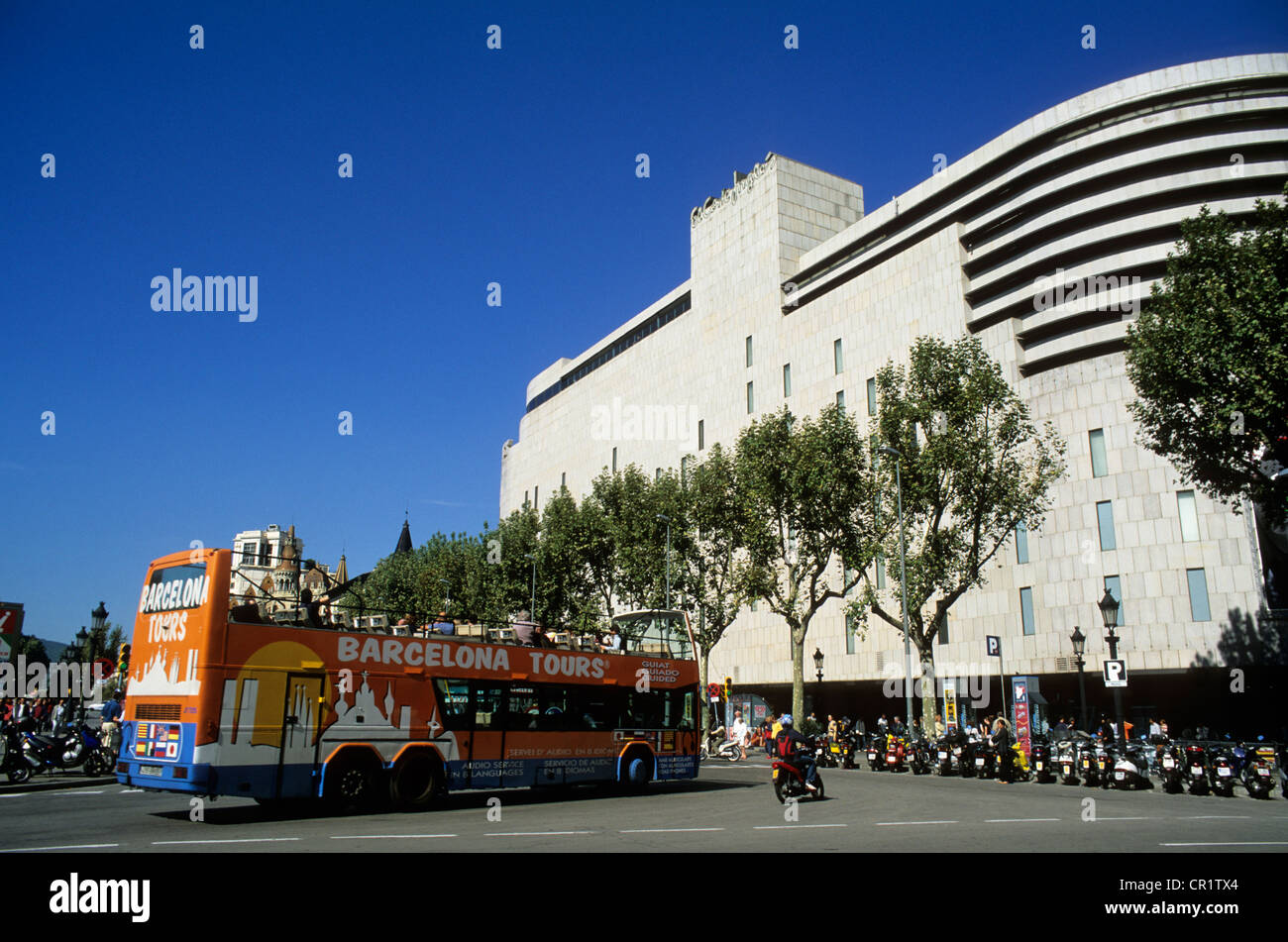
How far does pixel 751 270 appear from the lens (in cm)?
6419

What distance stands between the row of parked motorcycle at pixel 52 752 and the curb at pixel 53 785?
1.43ft

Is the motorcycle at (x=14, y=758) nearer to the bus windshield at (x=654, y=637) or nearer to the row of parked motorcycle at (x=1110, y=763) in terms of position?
the bus windshield at (x=654, y=637)

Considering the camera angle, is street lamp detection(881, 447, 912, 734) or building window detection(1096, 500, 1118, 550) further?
building window detection(1096, 500, 1118, 550)

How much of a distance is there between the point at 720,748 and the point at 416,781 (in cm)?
2416

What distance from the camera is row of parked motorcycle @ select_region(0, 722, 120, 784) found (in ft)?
61.3

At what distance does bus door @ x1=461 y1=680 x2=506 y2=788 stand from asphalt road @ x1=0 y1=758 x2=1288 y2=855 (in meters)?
0.60

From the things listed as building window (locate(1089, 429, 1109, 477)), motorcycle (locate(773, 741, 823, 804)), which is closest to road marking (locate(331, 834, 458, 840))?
motorcycle (locate(773, 741, 823, 804))

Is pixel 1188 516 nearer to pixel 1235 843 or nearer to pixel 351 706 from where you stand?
pixel 1235 843

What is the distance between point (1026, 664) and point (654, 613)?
29136 millimetres

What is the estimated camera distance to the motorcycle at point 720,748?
3638cm

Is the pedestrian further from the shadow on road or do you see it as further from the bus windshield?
the bus windshield

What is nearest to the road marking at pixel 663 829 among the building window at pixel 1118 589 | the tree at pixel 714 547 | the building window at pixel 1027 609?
the tree at pixel 714 547
